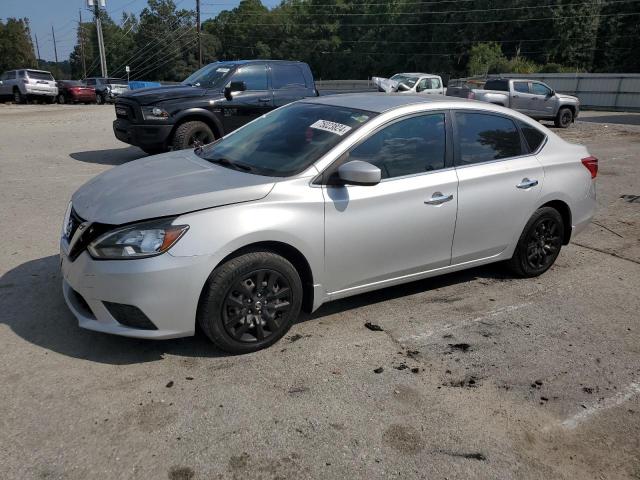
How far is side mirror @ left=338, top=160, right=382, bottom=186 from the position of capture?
3.65m

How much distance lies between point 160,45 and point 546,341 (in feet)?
349

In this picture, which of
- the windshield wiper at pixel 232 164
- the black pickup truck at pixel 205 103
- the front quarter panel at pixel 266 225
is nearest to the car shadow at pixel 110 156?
the black pickup truck at pixel 205 103

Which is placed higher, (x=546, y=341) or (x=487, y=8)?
(x=487, y=8)

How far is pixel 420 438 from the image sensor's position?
2889mm

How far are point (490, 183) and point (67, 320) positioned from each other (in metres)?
3.42

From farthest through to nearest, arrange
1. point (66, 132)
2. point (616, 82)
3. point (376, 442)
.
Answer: point (616, 82), point (66, 132), point (376, 442)

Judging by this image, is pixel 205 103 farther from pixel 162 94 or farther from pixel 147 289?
pixel 147 289

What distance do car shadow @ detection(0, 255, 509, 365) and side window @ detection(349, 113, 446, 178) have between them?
113 cm

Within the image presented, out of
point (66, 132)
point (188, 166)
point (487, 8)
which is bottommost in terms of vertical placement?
point (66, 132)

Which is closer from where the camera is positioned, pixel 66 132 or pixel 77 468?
pixel 77 468

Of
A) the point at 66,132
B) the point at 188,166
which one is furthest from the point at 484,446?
the point at 66,132

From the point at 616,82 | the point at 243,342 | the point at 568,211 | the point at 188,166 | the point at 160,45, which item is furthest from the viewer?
the point at 160,45

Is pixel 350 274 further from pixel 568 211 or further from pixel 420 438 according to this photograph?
pixel 568 211

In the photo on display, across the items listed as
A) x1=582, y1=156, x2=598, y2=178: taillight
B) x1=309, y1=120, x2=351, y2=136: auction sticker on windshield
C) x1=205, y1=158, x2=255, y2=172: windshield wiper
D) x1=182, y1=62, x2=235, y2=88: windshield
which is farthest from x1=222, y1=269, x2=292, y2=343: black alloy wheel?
x1=182, y1=62, x2=235, y2=88: windshield
